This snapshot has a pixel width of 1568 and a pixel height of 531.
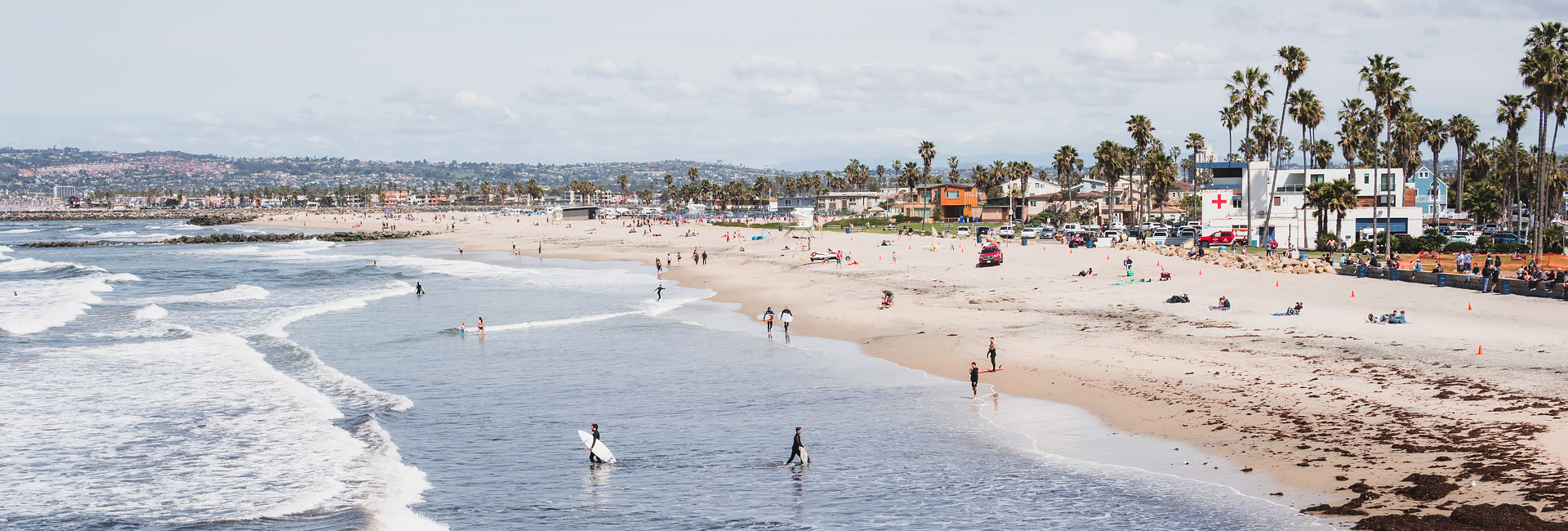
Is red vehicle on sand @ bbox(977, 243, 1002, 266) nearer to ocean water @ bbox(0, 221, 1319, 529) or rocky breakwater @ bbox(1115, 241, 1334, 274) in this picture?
rocky breakwater @ bbox(1115, 241, 1334, 274)

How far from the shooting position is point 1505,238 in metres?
58.1

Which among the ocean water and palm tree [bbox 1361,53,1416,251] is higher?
palm tree [bbox 1361,53,1416,251]

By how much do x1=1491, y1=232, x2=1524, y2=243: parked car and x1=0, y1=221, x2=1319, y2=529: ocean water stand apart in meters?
45.1

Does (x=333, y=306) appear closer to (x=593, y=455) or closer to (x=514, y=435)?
(x=514, y=435)

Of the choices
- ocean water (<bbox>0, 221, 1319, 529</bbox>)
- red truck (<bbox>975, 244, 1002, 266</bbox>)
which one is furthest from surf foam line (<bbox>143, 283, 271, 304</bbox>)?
red truck (<bbox>975, 244, 1002, 266</bbox>)

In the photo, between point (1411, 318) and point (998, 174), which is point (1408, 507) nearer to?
point (1411, 318)

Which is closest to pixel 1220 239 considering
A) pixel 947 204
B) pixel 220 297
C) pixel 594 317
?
pixel 594 317

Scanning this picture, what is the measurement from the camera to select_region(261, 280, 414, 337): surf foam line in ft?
125

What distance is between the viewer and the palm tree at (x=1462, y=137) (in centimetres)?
8462

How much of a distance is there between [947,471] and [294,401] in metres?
16.5

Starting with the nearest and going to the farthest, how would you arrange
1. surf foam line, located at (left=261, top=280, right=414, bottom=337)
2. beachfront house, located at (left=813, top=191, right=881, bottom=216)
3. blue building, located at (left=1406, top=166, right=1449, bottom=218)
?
1. surf foam line, located at (left=261, top=280, right=414, bottom=337)
2. blue building, located at (left=1406, top=166, right=1449, bottom=218)
3. beachfront house, located at (left=813, top=191, right=881, bottom=216)

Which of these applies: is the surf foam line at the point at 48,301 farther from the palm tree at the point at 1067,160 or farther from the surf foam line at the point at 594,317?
the palm tree at the point at 1067,160

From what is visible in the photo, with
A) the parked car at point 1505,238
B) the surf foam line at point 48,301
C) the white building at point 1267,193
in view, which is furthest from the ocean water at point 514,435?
the white building at point 1267,193

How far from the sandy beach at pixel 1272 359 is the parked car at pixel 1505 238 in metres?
22.0
